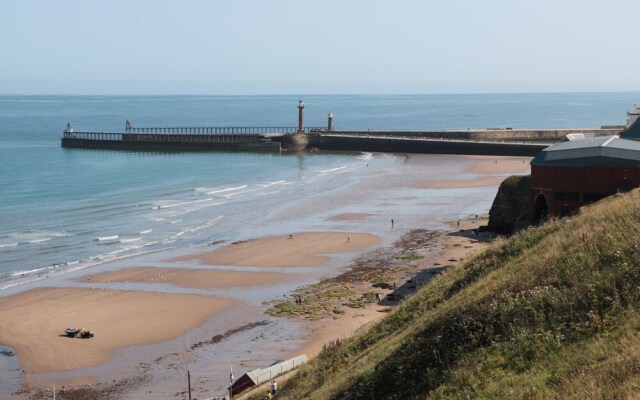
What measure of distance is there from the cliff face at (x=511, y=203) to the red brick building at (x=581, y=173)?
155 inches

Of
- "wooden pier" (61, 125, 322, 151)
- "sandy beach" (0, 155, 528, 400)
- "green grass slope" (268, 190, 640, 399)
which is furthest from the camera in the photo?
"wooden pier" (61, 125, 322, 151)

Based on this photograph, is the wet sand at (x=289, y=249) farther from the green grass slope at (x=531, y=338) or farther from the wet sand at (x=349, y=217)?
the green grass slope at (x=531, y=338)

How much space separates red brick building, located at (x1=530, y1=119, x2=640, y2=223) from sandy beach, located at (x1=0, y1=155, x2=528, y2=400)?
507 centimetres

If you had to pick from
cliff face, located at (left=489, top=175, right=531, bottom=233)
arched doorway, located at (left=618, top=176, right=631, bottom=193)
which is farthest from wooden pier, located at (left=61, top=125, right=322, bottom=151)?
arched doorway, located at (left=618, top=176, right=631, bottom=193)

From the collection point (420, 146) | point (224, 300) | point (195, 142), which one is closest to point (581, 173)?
point (224, 300)

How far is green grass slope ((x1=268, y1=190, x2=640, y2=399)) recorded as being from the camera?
448 inches

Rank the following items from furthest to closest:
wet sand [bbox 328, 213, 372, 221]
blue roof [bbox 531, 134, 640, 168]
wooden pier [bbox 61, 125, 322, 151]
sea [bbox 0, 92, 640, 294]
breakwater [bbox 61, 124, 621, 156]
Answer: wooden pier [bbox 61, 125, 322, 151] → breakwater [bbox 61, 124, 621, 156] → wet sand [bbox 328, 213, 372, 221] → sea [bbox 0, 92, 640, 294] → blue roof [bbox 531, 134, 640, 168]

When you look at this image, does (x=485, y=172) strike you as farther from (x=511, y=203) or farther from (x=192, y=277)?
(x=192, y=277)

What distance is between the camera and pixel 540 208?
130 feet

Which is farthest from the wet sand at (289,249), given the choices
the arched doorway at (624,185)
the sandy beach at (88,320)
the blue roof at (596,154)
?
the arched doorway at (624,185)

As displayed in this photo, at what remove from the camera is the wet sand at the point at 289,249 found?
43000mm

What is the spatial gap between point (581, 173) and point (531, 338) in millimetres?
25541

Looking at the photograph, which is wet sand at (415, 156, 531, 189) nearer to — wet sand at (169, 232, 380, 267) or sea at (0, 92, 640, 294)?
sea at (0, 92, 640, 294)

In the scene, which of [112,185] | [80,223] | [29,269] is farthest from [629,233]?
[112,185]
